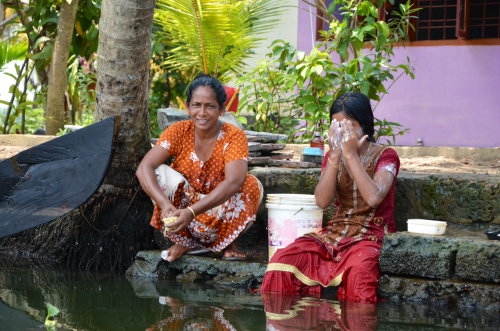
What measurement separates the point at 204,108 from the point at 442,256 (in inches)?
66.0

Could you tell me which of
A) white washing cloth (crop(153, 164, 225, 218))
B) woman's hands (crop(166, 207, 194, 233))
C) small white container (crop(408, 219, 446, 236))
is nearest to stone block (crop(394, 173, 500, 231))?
small white container (crop(408, 219, 446, 236))

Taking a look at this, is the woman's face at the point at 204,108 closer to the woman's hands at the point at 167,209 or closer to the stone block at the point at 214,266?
the woman's hands at the point at 167,209

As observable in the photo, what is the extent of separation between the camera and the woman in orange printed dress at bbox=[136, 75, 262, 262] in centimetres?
319

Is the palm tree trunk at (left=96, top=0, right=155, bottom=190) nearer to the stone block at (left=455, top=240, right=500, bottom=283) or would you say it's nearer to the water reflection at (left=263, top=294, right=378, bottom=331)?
the water reflection at (left=263, top=294, right=378, bottom=331)

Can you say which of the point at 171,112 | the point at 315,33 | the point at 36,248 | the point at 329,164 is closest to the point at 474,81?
the point at 315,33

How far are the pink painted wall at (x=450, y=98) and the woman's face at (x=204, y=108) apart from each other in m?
4.74

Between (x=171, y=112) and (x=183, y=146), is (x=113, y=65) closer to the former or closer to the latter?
(x=183, y=146)

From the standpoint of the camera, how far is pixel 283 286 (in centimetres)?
278

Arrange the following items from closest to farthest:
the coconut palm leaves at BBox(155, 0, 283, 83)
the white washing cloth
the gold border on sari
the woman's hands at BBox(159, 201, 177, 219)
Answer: the gold border on sari, the woman's hands at BBox(159, 201, 177, 219), the white washing cloth, the coconut palm leaves at BBox(155, 0, 283, 83)

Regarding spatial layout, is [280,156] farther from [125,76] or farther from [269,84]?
[125,76]

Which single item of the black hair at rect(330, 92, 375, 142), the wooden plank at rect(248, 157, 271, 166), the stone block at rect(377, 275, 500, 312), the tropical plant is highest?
the tropical plant

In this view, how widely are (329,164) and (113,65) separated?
1750 millimetres

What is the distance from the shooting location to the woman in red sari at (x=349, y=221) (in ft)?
8.94

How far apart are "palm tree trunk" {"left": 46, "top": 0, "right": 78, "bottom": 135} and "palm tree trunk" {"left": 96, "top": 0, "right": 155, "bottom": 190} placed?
9.73 ft
